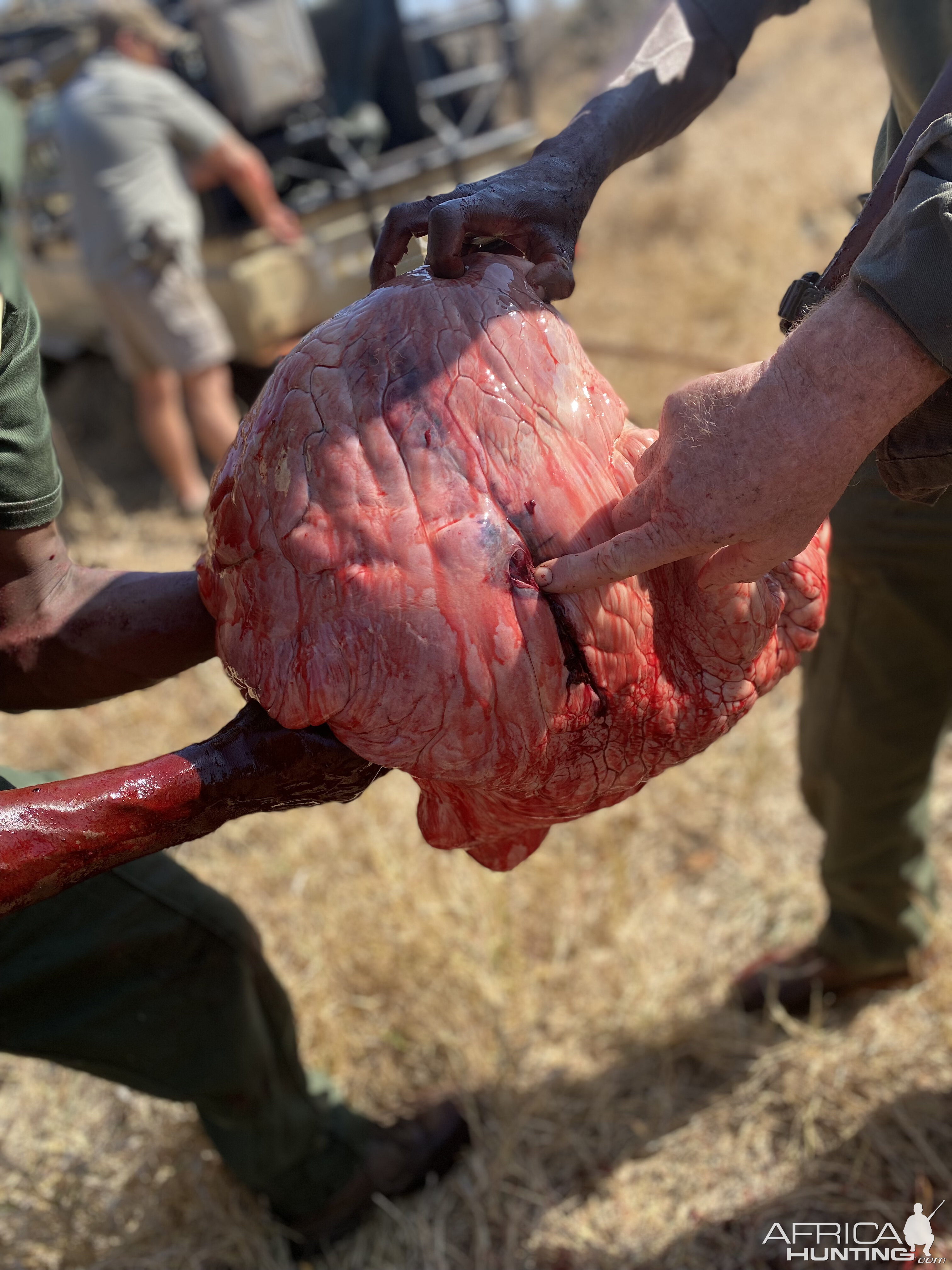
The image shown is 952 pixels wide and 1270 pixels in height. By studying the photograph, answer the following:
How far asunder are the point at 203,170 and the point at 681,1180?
5007 mm

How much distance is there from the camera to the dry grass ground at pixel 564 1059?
211cm

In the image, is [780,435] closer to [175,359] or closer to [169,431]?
[175,359]

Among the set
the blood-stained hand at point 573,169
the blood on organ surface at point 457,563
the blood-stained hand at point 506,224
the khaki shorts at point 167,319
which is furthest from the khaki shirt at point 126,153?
the blood on organ surface at point 457,563

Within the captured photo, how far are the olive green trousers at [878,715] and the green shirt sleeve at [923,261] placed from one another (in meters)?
0.69

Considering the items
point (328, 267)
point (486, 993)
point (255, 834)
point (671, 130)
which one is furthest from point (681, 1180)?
point (328, 267)

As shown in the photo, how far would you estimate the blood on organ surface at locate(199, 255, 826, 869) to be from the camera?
119 centimetres

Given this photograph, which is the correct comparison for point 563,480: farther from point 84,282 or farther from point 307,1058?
point 84,282

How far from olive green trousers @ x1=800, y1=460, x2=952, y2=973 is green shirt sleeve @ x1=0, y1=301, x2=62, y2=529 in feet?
4.43

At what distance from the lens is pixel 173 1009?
1.78 m

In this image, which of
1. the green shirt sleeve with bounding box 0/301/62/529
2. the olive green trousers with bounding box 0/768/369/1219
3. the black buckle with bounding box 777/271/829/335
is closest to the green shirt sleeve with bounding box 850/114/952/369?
the black buckle with bounding box 777/271/829/335

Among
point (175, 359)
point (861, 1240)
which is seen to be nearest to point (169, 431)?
point (175, 359)

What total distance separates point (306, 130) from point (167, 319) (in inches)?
60.4

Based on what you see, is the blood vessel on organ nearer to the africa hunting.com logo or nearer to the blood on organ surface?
the blood on organ surface

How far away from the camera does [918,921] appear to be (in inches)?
92.7
